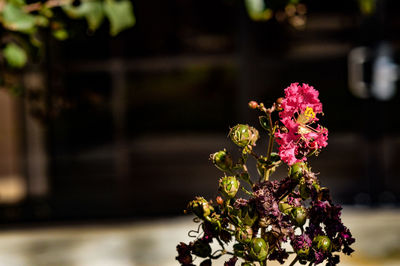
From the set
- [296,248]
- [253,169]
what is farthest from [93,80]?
[296,248]

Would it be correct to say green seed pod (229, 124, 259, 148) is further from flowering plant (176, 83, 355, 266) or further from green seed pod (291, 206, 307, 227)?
green seed pod (291, 206, 307, 227)

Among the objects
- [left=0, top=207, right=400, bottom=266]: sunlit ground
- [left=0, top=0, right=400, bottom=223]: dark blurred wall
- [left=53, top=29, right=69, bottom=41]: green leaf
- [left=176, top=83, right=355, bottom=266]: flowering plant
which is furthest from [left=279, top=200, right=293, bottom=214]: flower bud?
[left=0, top=0, right=400, bottom=223]: dark blurred wall

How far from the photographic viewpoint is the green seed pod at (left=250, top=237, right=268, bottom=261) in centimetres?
81

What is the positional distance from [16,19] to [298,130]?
0.97 m

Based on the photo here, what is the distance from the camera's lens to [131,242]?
3.16m

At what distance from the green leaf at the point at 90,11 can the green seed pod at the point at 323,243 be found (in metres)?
1.06

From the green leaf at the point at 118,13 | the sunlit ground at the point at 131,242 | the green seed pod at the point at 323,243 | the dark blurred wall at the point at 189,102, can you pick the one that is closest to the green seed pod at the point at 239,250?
the green seed pod at the point at 323,243

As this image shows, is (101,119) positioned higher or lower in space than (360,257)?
higher

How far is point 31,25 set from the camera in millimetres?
1493

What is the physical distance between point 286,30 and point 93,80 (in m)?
1.87

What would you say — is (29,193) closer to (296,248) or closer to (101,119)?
(101,119)

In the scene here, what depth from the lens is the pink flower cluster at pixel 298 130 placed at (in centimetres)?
86

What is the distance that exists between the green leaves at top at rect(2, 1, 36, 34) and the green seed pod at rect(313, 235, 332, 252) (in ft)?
3.49

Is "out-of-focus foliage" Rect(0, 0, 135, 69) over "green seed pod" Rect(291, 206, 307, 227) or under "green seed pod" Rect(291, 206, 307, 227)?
over
